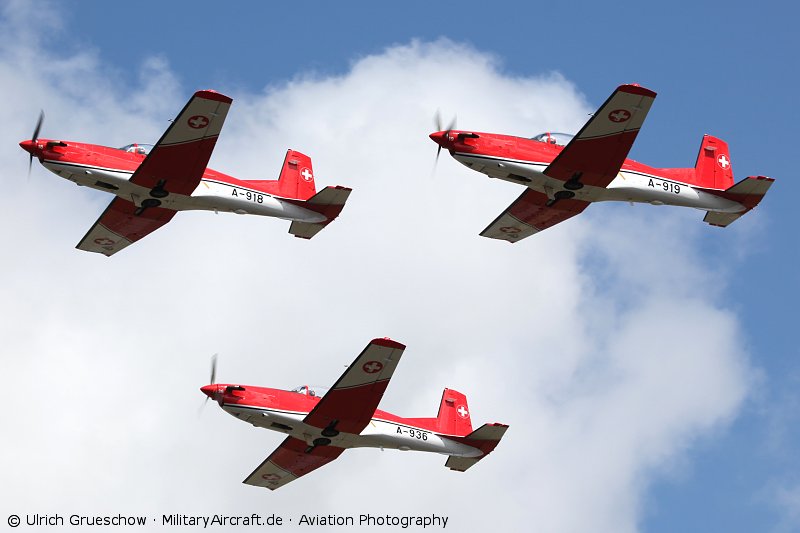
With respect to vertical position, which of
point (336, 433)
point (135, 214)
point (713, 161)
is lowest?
point (336, 433)

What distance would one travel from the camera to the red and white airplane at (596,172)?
4525 centimetres

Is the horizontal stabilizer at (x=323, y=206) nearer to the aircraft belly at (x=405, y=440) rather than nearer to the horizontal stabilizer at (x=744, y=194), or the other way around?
the aircraft belly at (x=405, y=440)

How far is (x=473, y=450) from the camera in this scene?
163 feet

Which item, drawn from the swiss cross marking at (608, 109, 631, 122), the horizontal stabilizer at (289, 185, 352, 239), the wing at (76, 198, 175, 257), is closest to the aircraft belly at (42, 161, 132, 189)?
the wing at (76, 198, 175, 257)

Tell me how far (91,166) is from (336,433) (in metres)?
10.2

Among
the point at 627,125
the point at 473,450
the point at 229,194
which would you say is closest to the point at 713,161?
the point at 627,125

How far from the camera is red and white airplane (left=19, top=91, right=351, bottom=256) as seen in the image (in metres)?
45.5

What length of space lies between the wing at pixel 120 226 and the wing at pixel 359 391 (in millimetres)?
8004

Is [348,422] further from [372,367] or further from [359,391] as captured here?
[372,367]

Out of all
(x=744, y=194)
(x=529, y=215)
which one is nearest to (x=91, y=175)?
(x=529, y=215)

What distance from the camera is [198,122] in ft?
148

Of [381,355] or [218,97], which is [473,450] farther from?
[218,97]

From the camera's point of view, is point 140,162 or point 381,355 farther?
point 140,162

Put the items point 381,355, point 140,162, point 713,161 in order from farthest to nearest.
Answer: point 713,161
point 140,162
point 381,355
